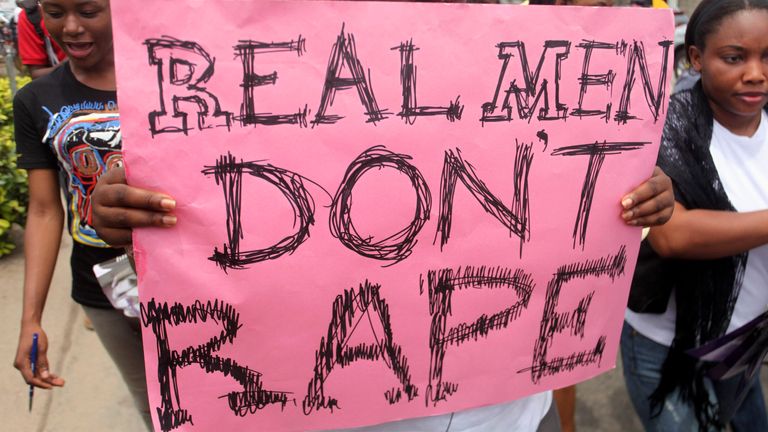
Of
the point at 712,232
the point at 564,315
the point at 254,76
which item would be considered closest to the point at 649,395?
the point at 712,232

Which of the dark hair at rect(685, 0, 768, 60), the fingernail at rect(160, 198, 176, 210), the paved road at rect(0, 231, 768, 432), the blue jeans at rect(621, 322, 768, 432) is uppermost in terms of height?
the dark hair at rect(685, 0, 768, 60)

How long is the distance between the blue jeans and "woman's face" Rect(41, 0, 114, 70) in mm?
1688

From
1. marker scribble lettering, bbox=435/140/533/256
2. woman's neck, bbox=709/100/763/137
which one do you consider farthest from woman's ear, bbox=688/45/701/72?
marker scribble lettering, bbox=435/140/533/256

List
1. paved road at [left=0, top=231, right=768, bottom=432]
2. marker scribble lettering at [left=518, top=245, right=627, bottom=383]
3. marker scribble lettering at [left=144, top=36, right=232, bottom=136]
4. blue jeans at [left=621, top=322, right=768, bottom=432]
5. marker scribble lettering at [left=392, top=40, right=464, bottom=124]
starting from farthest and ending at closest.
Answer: paved road at [left=0, top=231, right=768, bottom=432] → blue jeans at [left=621, top=322, right=768, bottom=432] → marker scribble lettering at [left=518, top=245, right=627, bottom=383] → marker scribble lettering at [left=392, top=40, right=464, bottom=124] → marker scribble lettering at [left=144, top=36, right=232, bottom=136]

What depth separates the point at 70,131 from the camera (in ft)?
5.85

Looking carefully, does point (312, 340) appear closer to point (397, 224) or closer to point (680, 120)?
point (397, 224)

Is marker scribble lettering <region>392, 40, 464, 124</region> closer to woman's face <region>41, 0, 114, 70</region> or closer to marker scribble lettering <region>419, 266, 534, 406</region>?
marker scribble lettering <region>419, 266, 534, 406</region>

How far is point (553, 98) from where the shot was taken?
1275 mm

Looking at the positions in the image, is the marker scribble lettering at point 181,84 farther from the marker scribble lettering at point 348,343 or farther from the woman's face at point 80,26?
the woman's face at point 80,26

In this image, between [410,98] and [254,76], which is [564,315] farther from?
[254,76]

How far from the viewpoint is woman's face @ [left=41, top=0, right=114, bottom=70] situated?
1747 millimetres

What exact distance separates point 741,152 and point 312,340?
1252mm

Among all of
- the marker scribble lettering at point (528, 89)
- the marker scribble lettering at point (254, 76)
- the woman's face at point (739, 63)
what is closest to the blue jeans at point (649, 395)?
the woman's face at point (739, 63)

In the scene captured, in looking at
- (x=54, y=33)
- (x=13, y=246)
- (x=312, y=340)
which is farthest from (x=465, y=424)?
(x=13, y=246)
